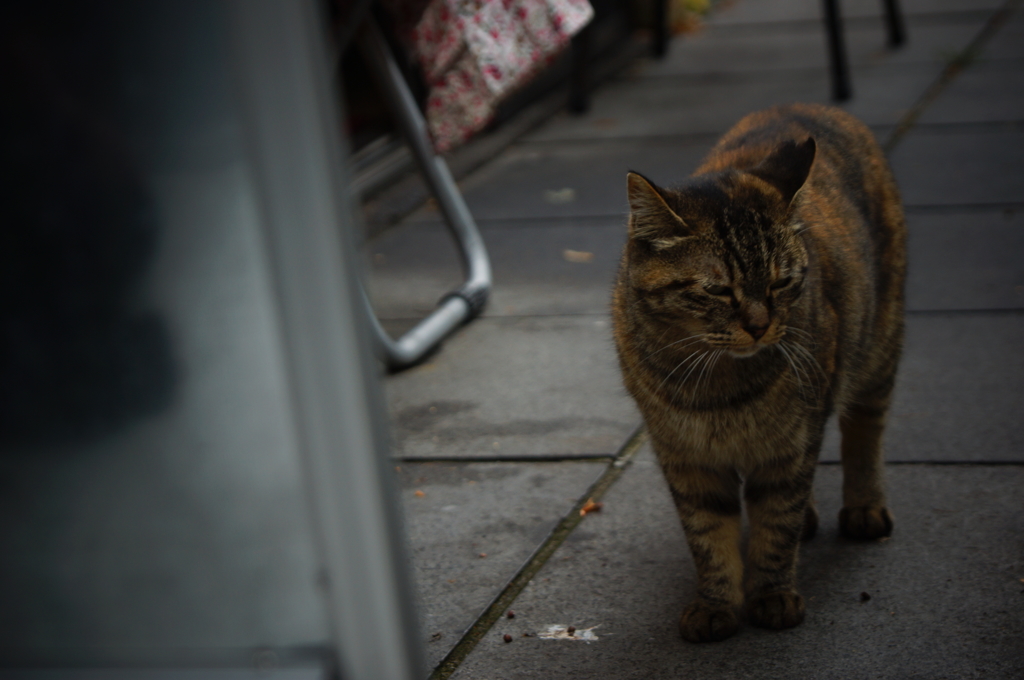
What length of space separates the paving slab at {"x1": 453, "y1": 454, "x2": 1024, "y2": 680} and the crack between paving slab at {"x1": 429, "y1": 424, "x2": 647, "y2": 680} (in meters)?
0.03

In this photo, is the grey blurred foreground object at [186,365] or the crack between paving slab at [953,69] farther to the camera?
the crack between paving slab at [953,69]

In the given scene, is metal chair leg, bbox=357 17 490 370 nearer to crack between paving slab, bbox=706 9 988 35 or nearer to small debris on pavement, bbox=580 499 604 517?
small debris on pavement, bbox=580 499 604 517

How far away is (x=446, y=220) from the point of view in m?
4.81

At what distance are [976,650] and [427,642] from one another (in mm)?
1285

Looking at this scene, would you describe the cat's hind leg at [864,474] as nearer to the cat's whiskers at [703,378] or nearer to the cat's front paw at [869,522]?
the cat's front paw at [869,522]

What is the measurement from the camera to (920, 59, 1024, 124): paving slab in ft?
22.3

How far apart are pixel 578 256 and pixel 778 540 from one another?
296 cm

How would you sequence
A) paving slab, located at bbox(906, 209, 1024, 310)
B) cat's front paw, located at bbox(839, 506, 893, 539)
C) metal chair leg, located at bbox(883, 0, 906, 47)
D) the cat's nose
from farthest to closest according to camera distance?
metal chair leg, located at bbox(883, 0, 906, 47) → paving slab, located at bbox(906, 209, 1024, 310) → cat's front paw, located at bbox(839, 506, 893, 539) → the cat's nose

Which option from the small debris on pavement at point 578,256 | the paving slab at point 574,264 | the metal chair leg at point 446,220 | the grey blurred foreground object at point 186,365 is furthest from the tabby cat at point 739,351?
the small debris on pavement at point 578,256

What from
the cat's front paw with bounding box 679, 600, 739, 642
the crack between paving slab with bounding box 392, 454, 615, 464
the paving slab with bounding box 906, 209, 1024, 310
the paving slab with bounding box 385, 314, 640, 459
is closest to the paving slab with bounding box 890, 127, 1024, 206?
the paving slab with bounding box 906, 209, 1024, 310

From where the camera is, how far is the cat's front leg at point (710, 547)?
253 centimetres

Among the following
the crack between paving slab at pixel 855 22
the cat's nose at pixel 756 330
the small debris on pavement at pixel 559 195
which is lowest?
the small debris on pavement at pixel 559 195

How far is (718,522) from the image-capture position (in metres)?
2.61

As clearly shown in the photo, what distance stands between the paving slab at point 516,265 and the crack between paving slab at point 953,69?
2148mm
